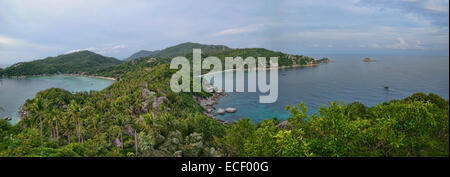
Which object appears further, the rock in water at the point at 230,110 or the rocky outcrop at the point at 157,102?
the rock in water at the point at 230,110

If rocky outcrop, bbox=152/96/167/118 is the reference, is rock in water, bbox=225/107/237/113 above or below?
below

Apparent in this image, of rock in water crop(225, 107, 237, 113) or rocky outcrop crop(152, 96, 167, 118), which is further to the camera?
rock in water crop(225, 107, 237, 113)

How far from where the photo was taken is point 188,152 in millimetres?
16500

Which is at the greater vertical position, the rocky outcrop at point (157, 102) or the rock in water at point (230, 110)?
the rocky outcrop at point (157, 102)

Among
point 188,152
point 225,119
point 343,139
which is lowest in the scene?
point 225,119

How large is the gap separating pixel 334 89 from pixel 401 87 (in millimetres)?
24878

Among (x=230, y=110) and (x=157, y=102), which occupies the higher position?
(x=157, y=102)

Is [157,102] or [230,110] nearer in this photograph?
[157,102]

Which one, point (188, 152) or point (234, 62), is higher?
point (234, 62)
